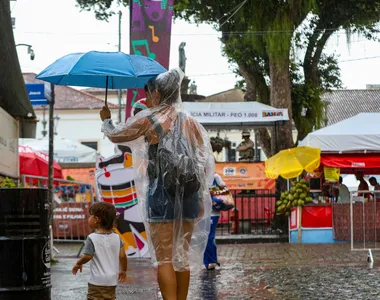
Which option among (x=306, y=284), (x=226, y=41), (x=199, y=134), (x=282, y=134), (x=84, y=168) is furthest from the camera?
(x=84, y=168)

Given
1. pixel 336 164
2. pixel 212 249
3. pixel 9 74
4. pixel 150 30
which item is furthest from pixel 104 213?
pixel 336 164

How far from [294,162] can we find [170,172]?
44.2 ft

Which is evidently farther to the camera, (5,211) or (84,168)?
(84,168)

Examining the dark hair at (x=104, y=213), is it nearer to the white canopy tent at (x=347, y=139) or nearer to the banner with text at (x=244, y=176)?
the white canopy tent at (x=347, y=139)

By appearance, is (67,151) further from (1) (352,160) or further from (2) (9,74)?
(2) (9,74)

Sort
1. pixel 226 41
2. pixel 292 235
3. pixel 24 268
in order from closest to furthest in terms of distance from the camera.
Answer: pixel 24 268, pixel 292 235, pixel 226 41

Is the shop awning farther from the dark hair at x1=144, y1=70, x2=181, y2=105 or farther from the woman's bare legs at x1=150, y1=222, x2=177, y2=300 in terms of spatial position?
the woman's bare legs at x1=150, y1=222, x2=177, y2=300

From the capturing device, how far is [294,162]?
1962cm

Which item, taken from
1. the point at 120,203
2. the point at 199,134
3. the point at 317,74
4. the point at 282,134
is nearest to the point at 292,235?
the point at 282,134

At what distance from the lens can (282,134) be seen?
2395 centimetres

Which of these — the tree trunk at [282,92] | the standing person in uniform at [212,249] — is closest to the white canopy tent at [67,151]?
the tree trunk at [282,92]

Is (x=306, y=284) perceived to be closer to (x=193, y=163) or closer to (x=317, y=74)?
(x=193, y=163)

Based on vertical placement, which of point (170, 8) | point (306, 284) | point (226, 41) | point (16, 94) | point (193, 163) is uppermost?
point (226, 41)

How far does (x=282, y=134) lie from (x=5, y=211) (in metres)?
18.3
